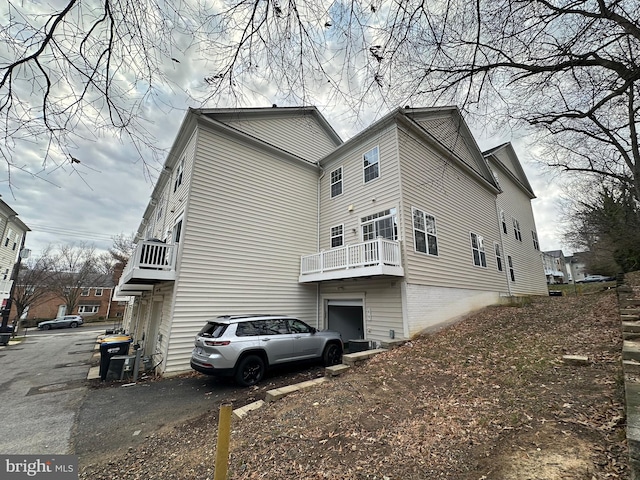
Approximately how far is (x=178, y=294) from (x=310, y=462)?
7.06 metres

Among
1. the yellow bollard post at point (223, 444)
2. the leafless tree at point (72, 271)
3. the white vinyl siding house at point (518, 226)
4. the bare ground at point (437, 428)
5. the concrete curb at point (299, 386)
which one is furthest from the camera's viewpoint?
the leafless tree at point (72, 271)

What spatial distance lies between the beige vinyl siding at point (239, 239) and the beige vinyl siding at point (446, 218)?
185 inches

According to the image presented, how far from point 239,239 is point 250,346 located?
4.61 m

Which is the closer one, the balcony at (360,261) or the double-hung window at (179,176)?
the balcony at (360,261)

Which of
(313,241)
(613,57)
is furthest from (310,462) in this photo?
(313,241)

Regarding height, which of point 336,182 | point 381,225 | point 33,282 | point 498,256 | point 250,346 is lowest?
point 250,346

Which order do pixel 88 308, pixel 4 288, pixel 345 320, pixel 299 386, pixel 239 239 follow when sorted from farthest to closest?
pixel 88 308, pixel 4 288, pixel 345 320, pixel 239 239, pixel 299 386

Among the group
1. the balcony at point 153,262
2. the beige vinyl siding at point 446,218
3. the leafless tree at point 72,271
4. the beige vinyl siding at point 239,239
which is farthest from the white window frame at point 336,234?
the leafless tree at point 72,271

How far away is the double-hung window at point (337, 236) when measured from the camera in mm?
11875

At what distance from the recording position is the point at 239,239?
1038 centimetres

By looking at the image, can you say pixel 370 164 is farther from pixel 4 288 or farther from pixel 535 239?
pixel 4 288

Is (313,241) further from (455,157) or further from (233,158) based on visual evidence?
(455,157)

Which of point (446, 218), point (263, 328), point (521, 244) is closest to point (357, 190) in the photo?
point (446, 218)

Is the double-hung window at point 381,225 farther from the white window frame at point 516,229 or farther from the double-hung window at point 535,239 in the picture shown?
the double-hung window at point 535,239
